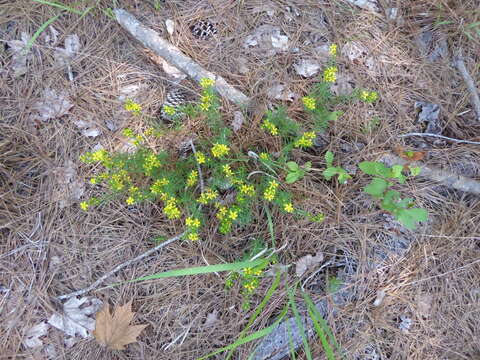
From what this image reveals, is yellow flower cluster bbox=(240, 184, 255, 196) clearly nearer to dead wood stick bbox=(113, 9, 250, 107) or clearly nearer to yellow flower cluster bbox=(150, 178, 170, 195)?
yellow flower cluster bbox=(150, 178, 170, 195)

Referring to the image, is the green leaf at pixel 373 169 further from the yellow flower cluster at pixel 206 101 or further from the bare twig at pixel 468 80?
the bare twig at pixel 468 80

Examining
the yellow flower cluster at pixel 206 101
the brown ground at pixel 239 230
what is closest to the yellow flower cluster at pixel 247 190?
the brown ground at pixel 239 230

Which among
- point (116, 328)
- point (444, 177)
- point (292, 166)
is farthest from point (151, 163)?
point (444, 177)

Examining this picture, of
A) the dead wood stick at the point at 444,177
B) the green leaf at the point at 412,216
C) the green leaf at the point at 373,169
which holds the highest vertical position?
the green leaf at the point at 373,169

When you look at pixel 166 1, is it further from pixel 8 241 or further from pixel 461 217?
pixel 461 217

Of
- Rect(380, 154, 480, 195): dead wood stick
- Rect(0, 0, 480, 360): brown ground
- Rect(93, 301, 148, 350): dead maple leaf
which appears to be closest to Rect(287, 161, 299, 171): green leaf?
Rect(0, 0, 480, 360): brown ground

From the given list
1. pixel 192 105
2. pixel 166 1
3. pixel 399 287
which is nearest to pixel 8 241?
pixel 192 105
